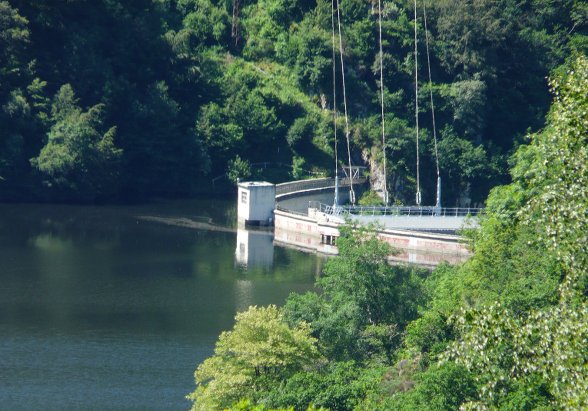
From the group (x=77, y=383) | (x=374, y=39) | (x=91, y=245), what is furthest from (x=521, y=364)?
(x=374, y=39)

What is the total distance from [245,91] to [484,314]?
262 feet

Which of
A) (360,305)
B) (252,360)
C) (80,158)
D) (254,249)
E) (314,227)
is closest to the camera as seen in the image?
(252,360)

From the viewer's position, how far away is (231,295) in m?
66.1

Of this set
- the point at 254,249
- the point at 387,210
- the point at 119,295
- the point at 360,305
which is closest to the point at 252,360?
the point at 360,305

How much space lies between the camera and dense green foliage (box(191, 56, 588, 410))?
71.9 feet

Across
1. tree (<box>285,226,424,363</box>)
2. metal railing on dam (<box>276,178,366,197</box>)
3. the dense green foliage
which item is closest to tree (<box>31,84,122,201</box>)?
metal railing on dam (<box>276,178,366,197</box>)

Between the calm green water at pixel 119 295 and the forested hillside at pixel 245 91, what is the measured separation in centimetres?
420

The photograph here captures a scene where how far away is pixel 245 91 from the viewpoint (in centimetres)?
10119

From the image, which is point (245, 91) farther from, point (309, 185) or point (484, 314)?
point (484, 314)

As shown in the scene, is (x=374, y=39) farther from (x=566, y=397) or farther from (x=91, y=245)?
(x=566, y=397)

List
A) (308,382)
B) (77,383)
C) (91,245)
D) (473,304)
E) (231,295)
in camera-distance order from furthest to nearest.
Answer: (91,245) → (231,295) → (77,383) → (473,304) → (308,382)

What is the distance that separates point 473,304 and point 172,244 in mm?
36144

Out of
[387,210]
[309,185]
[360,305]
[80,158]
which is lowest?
[360,305]

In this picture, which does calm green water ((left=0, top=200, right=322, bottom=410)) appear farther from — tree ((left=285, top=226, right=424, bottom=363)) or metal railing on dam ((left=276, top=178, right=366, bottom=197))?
tree ((left=285, top=226, right=424, bottom=363))
